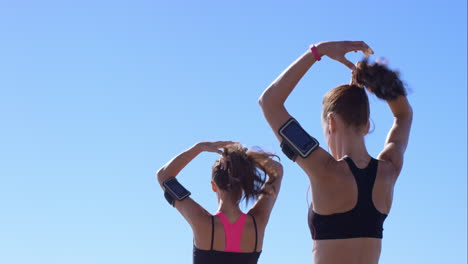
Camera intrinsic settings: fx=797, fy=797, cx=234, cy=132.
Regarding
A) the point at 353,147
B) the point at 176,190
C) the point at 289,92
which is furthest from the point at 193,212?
the point at 289,92

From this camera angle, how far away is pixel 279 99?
15.7ft

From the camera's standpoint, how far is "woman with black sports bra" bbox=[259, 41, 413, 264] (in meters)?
4.76

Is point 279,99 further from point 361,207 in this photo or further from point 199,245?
point 199,245

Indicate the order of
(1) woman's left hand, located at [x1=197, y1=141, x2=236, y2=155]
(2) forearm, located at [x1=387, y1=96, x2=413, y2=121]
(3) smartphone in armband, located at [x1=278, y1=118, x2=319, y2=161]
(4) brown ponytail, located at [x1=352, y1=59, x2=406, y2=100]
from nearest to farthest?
1. (3) smartphone in armband, located at [x1=278, y1=118, x2=319, y2=161]
2. (4) brown ponytail, located at [x1=352, y1=59, x2=406, y2=100]
3. (2) forearm, located at [x1=387, y1=96, x2=413, y2=121]
4. (1) woman's left hand, located at [x1=197, y1=141, x2=236, y2=155]

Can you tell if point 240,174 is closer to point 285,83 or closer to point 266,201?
point 266,201

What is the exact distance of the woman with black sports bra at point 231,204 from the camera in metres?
8.09

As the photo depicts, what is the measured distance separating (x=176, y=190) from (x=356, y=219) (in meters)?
3.80

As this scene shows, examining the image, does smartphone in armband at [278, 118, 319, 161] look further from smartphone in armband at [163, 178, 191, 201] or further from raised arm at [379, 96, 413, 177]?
smartphone in armband at [163, 178, 191, 201]

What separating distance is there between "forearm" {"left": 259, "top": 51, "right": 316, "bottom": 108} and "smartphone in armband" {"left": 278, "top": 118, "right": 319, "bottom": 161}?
0.15 meters

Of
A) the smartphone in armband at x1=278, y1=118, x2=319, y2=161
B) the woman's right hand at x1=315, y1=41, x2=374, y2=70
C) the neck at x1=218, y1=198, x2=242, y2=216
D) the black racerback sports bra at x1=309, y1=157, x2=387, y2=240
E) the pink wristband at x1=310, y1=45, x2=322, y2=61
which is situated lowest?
the black racerback sports bra at x1=309, y1=157, x2=387, y2=240

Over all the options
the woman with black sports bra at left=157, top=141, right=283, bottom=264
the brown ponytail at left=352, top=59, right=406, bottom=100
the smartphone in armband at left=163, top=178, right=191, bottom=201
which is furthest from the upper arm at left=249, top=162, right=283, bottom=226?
the brown ponytail at left=352, top=59, right=406, bottom=100

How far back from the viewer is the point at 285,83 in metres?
4.79

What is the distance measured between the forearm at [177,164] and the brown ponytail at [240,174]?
36 cm

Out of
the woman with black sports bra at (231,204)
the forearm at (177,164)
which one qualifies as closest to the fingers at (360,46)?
the woman with black sports bra at (231,204)
